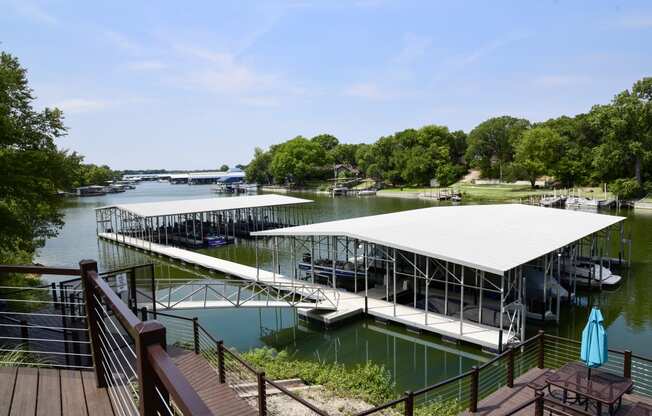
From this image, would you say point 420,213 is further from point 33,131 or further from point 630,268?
point 33,131

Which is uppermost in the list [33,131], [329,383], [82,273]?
[33,131]

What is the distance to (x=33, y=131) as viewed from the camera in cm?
1638

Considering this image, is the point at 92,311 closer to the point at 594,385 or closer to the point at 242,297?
the point at 594,385

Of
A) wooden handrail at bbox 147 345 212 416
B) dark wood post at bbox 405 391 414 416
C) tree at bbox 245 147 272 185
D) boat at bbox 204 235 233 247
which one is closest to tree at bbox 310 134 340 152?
tree at bbox 245 147 272 185

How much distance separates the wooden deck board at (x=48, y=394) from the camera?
3919 millimetres

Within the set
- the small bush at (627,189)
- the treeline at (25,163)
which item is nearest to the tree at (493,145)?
the small bush at (627,189)

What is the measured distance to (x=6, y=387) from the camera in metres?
4.36

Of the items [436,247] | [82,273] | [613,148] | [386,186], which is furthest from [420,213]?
[386,186]

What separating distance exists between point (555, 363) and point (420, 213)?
1273 centimetres

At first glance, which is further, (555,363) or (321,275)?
(321,275)

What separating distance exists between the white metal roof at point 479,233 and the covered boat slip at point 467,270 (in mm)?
36

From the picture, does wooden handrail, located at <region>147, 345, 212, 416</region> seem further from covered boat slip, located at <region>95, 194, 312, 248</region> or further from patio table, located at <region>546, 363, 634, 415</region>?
covered boat slip, located at <region>95, 194, 312, 248</region>

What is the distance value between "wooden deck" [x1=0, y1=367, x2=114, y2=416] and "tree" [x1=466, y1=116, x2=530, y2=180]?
289 ft

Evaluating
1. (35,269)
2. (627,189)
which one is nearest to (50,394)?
(35,269)
